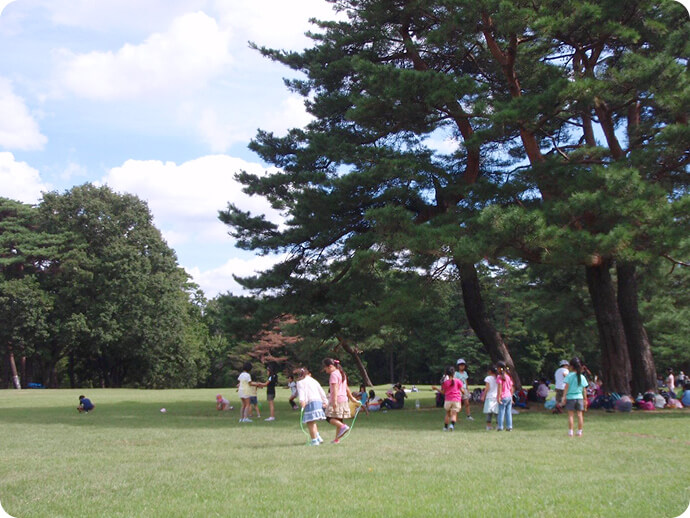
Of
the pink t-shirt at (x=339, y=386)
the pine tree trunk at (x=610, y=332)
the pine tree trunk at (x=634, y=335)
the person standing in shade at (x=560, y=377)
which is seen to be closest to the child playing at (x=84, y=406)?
the pink t-shirt at (x=339, y=386)

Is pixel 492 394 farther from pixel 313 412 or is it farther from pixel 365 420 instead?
pixel 313 412

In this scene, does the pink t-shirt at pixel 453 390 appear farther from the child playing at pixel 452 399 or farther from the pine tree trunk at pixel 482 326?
the pine tree trunk at pixel 482 326

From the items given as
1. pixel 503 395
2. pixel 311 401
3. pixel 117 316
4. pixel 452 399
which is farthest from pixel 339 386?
pixel 117 316

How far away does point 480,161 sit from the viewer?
22203 millimetres

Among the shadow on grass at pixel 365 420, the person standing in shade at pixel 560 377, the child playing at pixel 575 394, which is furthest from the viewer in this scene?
the person standing in shade at pixel 560 377

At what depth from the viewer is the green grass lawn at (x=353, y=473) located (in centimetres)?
634

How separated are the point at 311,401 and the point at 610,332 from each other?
42.0 ft

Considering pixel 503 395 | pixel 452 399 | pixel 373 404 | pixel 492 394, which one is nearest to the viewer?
pixel 503 395

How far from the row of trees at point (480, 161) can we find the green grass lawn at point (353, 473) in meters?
5.20

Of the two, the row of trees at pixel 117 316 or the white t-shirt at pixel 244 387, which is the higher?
the row of trees at pixel 117 316

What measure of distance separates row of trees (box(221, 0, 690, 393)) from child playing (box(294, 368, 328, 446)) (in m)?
6.17

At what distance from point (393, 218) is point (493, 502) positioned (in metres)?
11.4

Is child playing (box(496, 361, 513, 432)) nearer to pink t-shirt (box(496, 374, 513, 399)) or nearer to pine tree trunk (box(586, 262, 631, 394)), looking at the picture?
pink t-shirt (box(496, 374, 513, 399))

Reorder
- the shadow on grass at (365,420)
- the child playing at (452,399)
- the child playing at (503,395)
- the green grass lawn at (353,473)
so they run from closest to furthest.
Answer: the green grass lawn at (353,473), the child playing at (503,395), the child playing at (452,399), the shadow on grass at (365,420)
